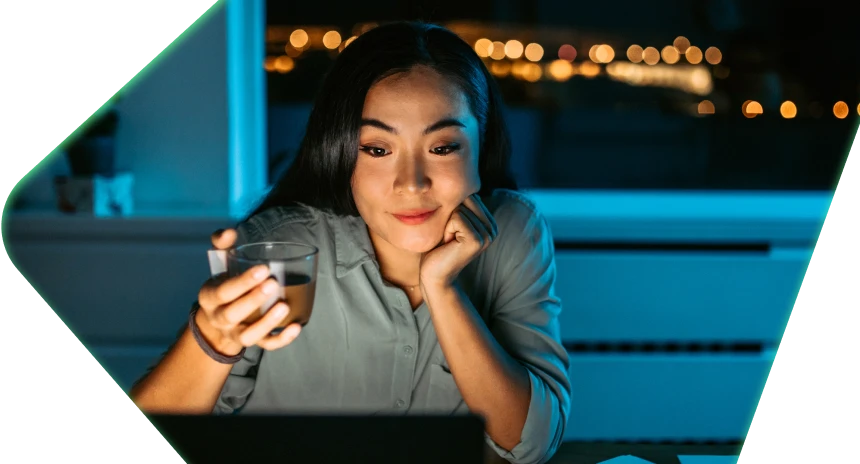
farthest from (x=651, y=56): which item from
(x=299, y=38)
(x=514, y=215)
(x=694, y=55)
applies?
(x=514, y=215)

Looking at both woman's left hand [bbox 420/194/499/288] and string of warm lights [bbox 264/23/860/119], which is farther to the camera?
string of warm lights [bbox 264/23/860/119]

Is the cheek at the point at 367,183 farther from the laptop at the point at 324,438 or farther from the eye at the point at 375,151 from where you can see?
the laptop at the point at 324,438

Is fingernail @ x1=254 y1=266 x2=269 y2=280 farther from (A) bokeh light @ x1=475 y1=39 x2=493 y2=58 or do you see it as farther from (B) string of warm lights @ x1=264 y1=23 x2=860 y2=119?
(A) bokeh light @ x1=475 y1=39 x2=493 y2=58

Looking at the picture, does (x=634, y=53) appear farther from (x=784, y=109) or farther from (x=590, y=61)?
(x=784, y=109)

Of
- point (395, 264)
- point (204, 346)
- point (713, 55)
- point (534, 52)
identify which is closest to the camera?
point (204, 346)

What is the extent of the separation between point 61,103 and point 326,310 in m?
0.68

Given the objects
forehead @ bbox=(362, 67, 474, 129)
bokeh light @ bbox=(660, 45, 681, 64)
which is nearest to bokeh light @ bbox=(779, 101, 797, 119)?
bokeh light @ bbox=(660, 45, 681, 64)

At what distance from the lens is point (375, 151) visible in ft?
3.51

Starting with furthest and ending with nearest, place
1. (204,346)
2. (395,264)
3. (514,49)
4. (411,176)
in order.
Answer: (514,49) → (395,264) → (411,176) → (204,346)

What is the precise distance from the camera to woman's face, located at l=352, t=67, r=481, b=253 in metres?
1.05

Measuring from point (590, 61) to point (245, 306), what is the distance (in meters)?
3.51

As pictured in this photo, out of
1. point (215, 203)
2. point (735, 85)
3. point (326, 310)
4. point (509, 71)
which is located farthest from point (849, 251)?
point (735, 85)

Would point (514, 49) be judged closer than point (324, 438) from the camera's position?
No

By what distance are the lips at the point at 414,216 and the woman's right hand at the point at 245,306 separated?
30cm
